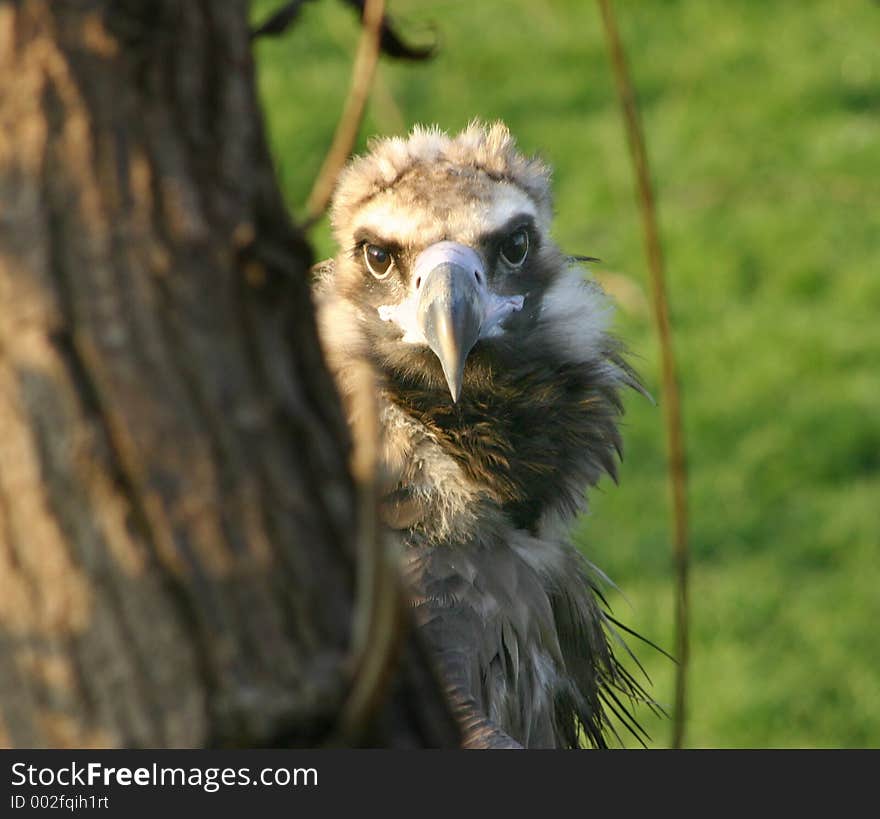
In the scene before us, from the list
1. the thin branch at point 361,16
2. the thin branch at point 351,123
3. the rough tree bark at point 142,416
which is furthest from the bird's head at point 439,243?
the rough tree bark at point 142,416

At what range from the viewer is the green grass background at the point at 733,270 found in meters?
5.40

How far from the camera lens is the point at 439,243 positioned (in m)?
2.65

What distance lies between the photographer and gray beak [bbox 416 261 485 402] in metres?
2.40

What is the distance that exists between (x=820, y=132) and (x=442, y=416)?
5336 mm

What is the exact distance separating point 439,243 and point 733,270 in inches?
174

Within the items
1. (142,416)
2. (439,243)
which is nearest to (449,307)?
(439,243)

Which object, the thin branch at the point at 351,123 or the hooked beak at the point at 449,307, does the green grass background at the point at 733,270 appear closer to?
the hooked beak at the point at 449,307

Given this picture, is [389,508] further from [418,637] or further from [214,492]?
[214,492]

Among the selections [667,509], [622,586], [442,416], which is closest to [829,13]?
[667,509]

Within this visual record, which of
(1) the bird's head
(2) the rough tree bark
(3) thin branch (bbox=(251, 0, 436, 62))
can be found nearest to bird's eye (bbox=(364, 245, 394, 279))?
(1) the bird's head

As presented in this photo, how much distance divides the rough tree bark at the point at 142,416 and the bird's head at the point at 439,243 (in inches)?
51.0

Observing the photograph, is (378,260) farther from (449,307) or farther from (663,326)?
(663,326)

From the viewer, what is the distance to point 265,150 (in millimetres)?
1242

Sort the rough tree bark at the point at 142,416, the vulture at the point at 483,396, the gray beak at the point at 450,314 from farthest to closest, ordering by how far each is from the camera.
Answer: the vulture at the point at 483,396 → the gray beak at the point at 450,314 → the rough tree bark at the point at 142,416
